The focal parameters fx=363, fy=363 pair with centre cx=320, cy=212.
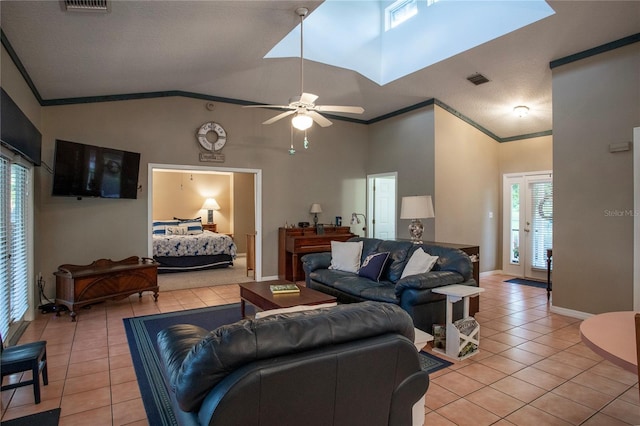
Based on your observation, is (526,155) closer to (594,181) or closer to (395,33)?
(594,181)

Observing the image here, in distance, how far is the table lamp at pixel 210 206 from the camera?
10152 millimetres

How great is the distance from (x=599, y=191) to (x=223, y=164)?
5.17m

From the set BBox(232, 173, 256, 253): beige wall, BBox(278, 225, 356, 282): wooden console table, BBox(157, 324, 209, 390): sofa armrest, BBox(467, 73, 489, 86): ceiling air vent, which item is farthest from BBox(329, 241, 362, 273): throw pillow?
BBox(232, 173, 256, 253): beige wall

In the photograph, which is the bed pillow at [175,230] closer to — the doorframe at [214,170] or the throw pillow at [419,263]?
the doorframe at [214,170]

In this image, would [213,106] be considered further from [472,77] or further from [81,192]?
[472,77]

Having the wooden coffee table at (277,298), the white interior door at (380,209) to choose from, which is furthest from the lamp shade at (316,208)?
the wooden coffee table at (277,298)

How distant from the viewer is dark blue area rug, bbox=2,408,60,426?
86.8 inches

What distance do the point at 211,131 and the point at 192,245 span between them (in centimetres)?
261

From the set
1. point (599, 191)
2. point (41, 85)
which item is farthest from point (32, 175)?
point (599, 191)

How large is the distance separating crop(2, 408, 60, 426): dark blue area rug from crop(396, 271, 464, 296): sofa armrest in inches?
109

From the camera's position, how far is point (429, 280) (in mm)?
3400

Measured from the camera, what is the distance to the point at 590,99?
4.22 m

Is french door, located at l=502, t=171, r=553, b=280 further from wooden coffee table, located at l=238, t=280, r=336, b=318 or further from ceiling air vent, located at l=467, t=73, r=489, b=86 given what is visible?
wooden coffee table, located at l=238, t=280, r=336, b=318

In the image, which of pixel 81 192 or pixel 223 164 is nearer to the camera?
pixel 81 192
